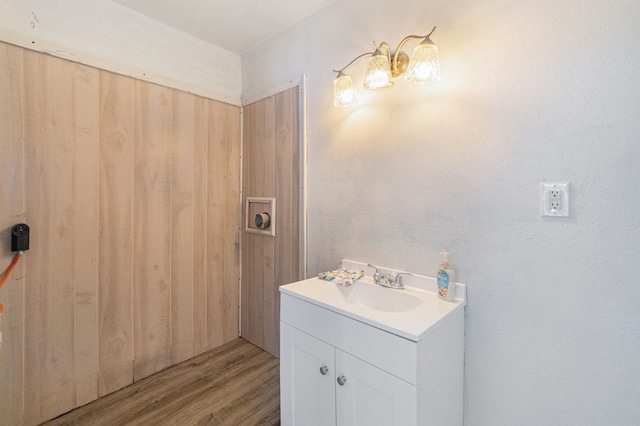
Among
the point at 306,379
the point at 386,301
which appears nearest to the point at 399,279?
the point at 386,301

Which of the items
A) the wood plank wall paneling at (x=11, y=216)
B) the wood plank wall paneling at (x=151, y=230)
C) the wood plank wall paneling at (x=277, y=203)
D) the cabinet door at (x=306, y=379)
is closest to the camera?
the cabinet door at (x=306, y=379)

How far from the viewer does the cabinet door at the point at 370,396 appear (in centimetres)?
93

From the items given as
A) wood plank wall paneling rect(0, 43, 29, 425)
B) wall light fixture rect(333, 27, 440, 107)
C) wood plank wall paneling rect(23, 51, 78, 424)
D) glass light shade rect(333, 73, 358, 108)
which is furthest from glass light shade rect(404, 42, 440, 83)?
wood plank wall paneling rect(0, 43, 29, 425)

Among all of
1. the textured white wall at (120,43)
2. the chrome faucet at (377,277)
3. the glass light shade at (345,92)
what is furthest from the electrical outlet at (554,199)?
the textured white wall at (120,43)

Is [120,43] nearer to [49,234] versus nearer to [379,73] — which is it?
[49,234]

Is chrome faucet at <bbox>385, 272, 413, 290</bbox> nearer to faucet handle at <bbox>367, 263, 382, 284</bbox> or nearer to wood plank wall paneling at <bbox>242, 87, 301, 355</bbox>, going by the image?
faucet handle at <bbox>367, 263, 382, 284</bbox>

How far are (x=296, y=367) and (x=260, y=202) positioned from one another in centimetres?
124

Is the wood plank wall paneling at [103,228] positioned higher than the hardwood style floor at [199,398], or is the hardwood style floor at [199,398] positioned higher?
the wood plank wall paneling at [103,228]

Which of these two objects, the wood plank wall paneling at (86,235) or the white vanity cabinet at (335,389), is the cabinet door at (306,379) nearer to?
the white vanity cabinet at (335,389)

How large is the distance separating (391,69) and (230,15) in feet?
3.83

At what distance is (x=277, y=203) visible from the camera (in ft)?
6.82

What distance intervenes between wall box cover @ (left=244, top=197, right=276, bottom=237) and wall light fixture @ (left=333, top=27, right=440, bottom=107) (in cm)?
92

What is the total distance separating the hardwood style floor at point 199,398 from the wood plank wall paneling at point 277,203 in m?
0.28

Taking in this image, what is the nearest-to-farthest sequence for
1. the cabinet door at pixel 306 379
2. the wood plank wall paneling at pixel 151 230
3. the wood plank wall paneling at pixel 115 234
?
the cabinet door at pixel 306 379 < the wood plank wall paneling at pixel 115 234 < the wood plank wall paneling at pixel 151 230
